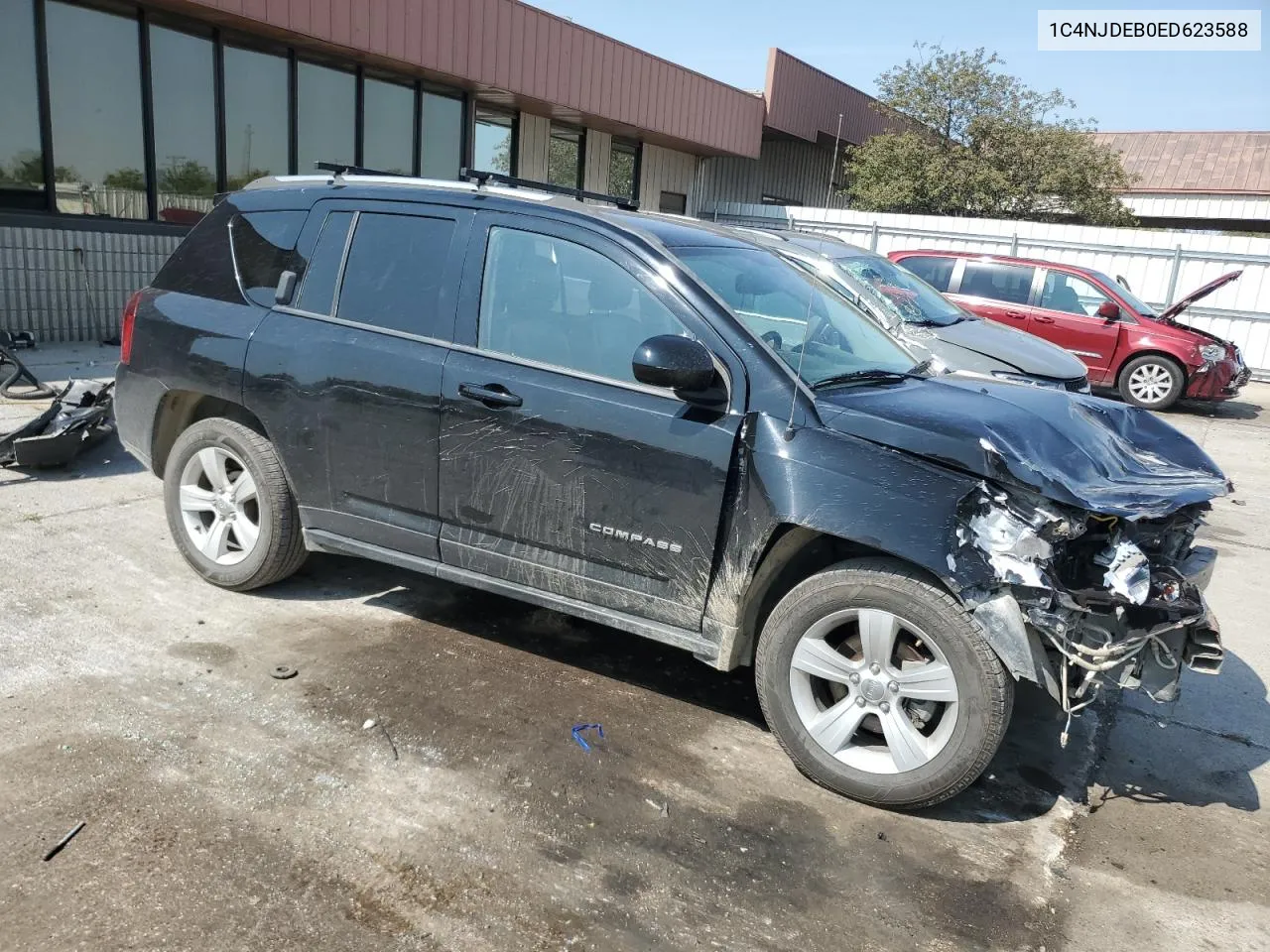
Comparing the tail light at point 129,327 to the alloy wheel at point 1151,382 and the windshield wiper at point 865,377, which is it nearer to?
the windshield wiper at point 865,377

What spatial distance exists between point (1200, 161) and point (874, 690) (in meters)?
32.6

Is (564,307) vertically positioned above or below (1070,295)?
below

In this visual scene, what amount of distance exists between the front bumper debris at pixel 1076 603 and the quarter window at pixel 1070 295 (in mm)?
10616

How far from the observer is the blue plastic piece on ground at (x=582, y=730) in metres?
3.53

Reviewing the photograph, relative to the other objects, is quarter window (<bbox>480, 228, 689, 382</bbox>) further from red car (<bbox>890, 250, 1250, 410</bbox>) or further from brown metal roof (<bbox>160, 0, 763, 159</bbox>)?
red car (<bbox>890, 250, 1250, 410</bbox>)

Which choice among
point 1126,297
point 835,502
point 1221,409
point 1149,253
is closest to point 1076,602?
point 835,502

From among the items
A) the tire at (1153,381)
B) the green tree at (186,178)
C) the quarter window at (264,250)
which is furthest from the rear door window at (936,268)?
the quarter window at (264,250)

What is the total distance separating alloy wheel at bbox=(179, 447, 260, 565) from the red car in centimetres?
1017

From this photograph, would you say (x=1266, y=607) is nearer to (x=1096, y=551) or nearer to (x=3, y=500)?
(x=1096, y=551)

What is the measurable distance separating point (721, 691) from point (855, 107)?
23.6m

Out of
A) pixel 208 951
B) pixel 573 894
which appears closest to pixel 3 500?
pixel 208 951

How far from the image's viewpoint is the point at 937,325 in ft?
29.2

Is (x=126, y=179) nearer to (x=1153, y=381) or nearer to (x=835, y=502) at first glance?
(x=835, y=502)

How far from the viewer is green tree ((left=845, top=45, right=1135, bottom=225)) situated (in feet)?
76.8
